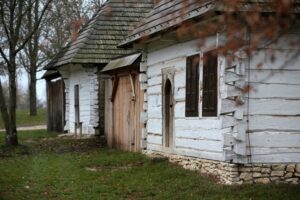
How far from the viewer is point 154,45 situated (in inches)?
577

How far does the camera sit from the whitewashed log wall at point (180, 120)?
1106 centimetres

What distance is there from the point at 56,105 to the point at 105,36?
6792 millimetres

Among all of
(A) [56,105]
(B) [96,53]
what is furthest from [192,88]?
(A) [56,105]

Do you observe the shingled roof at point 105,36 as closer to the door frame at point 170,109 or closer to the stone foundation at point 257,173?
the door frame at point 170,109

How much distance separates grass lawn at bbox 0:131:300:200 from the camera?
995 centimetres

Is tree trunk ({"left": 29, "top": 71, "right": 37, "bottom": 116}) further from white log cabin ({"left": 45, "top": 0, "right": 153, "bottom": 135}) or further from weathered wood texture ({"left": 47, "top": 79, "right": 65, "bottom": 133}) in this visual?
white log cabin ({"left": 45, "top": 0, "right": 153, "bottom": 135})

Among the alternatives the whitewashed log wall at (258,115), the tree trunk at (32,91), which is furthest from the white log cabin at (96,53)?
the tree trunk at (32,91)

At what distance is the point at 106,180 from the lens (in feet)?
39.0

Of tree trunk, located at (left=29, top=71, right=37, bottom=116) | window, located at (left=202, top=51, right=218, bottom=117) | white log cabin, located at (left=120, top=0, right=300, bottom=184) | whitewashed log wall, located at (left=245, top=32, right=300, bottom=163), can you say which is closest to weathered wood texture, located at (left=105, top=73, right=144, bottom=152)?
white log cabin, located at (left=120, top=0, right=300, bottom=184)

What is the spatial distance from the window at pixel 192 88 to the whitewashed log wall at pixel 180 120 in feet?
0.48

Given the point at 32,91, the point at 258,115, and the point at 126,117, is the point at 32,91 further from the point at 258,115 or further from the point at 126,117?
the point at 258,115

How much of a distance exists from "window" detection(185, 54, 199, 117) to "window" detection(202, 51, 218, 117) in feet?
1.38

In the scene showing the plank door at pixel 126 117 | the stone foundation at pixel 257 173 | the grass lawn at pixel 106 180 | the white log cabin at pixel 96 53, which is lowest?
the grass lawn at pixel 106 180

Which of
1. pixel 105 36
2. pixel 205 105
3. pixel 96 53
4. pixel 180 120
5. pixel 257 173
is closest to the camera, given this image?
pixel 257 173
